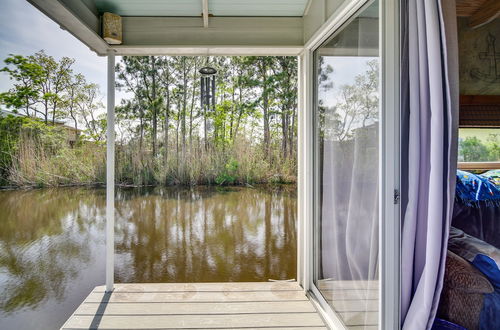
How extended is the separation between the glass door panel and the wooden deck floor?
279mm

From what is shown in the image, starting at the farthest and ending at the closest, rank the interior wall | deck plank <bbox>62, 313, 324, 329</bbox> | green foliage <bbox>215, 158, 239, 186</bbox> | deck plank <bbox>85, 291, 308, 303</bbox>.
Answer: green foliage <bbox>215, 158, 239, 186</bbox> → deck plank <bbox>85, 291, 308, 303</bbox> → deck plank <bbox>62, 313, 324, 329</bbox> → the interior wall

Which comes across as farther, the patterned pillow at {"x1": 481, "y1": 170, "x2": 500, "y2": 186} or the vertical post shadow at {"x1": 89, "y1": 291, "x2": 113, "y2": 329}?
the vertical post shadow at {"x1": 89, "y1": 291, "x2": 113, "y2": 329}

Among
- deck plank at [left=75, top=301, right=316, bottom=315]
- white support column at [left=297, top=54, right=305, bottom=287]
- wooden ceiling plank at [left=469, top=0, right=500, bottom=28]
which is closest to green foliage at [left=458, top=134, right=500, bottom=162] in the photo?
wooden ceiling plank at [left=469, top=0, right=500, bottom=28]

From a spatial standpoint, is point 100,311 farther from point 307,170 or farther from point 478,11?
point 478,11

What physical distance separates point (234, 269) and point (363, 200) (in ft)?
5.93

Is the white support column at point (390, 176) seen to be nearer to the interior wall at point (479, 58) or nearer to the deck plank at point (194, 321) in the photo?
the interior wall at point (479, 58)

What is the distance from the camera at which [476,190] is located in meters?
1.47

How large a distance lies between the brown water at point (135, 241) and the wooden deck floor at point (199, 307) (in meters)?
0.23

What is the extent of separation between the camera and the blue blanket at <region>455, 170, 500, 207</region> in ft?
4.64

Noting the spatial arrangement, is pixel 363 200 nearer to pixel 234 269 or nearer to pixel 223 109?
pixel 234 269

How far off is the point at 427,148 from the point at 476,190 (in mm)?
494

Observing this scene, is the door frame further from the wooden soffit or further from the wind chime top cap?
the wind chime top cap

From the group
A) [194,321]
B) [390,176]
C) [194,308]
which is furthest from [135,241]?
[390,176]

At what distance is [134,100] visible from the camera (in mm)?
4973
